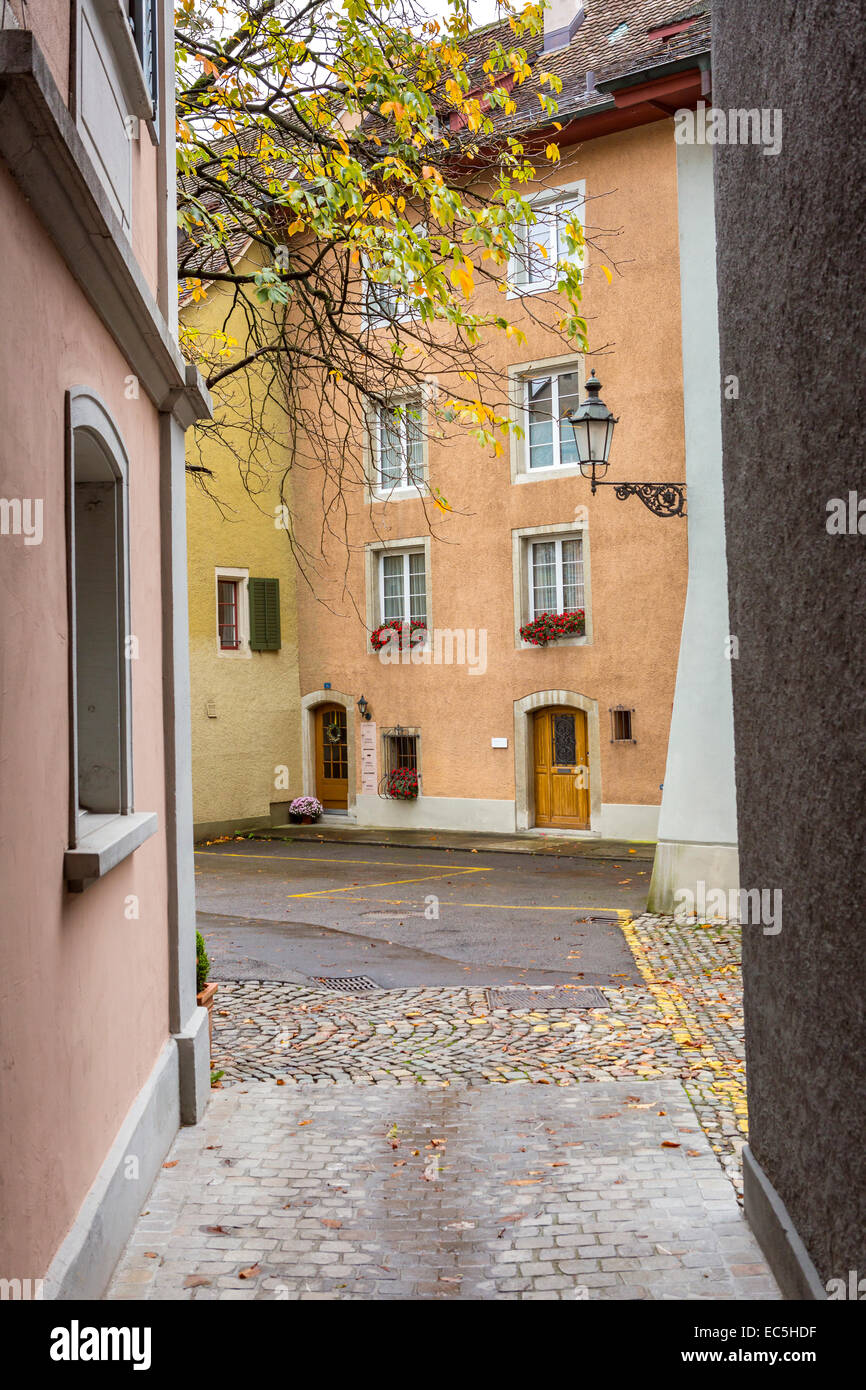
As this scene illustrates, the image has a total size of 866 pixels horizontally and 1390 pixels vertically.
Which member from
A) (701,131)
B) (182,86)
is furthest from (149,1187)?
(701,131)

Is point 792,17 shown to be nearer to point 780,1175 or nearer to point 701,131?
point 780,1175

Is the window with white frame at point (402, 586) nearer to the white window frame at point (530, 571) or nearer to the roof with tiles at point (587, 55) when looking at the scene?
the white window frame at point (530, 571)

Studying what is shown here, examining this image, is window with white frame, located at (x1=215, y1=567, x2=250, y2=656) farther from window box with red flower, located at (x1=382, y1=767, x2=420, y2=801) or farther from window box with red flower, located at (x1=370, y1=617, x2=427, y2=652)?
window box with red flower, located at (x1=382, y1=767, x2=420, y2=801)

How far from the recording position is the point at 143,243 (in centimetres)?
579

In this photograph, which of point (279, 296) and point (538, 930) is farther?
point (538, 930)

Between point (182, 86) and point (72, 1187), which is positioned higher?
point (182, 86)

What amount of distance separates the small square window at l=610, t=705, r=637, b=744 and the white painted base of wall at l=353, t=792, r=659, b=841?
3.35 feet

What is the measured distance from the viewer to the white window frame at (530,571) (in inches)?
753

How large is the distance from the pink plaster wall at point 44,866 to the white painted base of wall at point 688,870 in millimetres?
7733

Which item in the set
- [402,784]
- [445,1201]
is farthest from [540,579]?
[445,1201]

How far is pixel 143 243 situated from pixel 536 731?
48.5ft

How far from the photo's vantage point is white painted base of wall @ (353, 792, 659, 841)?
1858cm

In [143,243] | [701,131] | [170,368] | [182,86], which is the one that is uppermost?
[701,131]

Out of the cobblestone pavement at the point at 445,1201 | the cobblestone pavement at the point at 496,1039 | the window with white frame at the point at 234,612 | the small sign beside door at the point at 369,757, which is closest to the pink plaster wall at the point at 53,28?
the cobblestone pavement at the point at 445,1201
